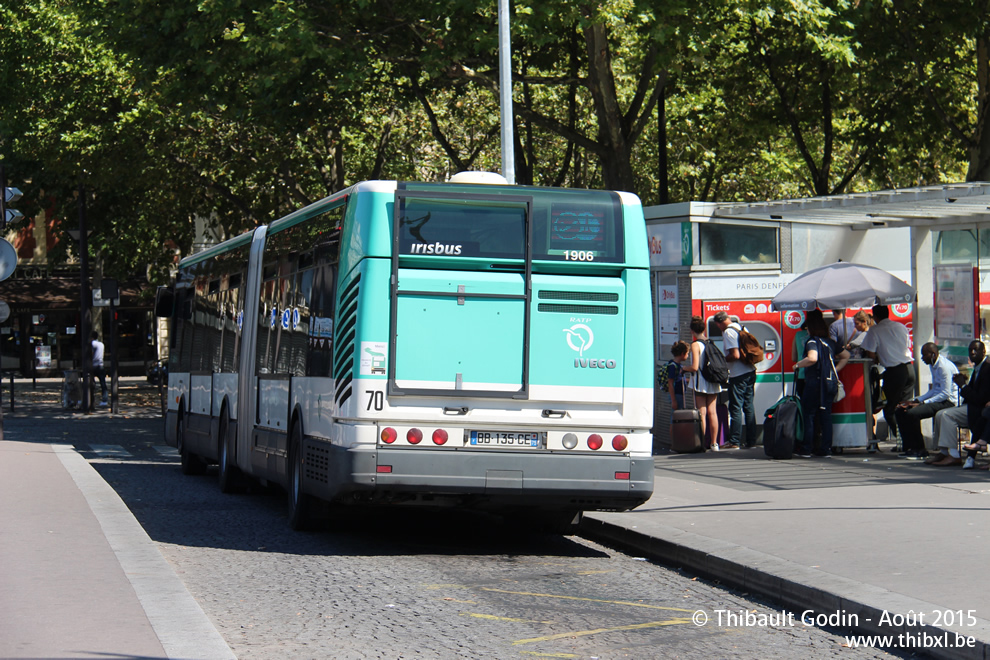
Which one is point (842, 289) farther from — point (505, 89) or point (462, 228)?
point (462, 228)

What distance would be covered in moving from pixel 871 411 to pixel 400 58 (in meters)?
9.21

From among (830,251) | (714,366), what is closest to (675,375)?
(714,366)

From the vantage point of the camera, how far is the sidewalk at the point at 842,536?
6.87 metres

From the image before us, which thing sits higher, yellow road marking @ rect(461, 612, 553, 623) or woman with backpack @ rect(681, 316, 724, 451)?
woman with backpack @ rect(681, 316, 724, 451)

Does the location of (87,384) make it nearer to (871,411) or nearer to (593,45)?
(593,45)

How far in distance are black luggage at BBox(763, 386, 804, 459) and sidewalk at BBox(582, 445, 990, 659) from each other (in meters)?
0.36

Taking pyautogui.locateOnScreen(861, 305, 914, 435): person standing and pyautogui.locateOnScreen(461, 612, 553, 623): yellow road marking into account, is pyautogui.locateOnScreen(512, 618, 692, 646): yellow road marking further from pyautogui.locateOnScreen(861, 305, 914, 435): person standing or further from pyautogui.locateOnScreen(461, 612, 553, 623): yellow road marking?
pyautogui.locateOnScreen(861, 305, 914, 435): person standing

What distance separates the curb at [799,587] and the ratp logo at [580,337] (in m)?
1.52

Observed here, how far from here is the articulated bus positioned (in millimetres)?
9383

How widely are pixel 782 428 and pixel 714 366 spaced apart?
5.59 feet

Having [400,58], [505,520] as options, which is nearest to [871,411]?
[505,520]

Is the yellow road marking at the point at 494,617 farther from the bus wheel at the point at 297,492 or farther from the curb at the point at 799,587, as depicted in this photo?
the bus wheel at the point at 297,492

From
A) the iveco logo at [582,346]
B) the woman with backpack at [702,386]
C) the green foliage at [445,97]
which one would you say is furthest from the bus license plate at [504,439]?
the green foliage at [445,97]

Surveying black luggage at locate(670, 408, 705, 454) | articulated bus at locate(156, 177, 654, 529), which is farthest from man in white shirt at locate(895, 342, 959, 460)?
articulated bus at locate(156, 177, 654, 529)
